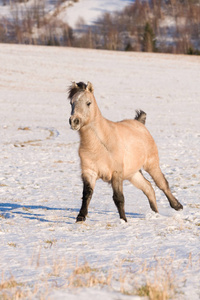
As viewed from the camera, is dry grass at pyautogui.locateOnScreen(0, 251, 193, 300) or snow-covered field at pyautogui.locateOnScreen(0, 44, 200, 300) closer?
dry grass at pyautogui.locateOnScreen(0, 251, 193, 300)

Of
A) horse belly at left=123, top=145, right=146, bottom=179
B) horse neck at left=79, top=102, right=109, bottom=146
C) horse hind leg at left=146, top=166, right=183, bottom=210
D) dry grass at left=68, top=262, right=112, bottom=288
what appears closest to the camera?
dry grass at left=68, top=262, right=112, bottom=288

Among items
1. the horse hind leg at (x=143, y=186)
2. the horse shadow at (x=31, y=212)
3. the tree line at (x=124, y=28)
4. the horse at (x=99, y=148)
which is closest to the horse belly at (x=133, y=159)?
the horse at (x=99, y=148)

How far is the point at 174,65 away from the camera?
48031 mm

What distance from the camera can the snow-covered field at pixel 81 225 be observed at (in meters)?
4.21

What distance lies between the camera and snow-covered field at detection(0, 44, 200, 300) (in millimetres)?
4207

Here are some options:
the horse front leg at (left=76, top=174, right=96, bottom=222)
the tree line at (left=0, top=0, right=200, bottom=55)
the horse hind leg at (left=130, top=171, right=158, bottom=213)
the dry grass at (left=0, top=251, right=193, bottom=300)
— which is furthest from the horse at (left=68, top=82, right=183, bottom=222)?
the tree line at (left=0, top=0, right=200, bottom=55)

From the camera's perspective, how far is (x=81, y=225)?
7.19m

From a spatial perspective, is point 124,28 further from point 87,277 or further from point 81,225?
point 87,277

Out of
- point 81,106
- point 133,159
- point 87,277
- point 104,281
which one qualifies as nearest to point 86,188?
point 133,159

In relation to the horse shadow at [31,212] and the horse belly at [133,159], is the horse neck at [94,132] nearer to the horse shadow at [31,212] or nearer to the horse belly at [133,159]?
the horse belly at [133,159]

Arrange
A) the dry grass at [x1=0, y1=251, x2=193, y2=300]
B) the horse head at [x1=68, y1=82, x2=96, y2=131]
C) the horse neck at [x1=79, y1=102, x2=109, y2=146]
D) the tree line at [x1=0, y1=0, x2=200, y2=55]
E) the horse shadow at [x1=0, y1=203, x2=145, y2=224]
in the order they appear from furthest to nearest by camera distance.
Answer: the tree line at [x1=0, y1=0, x2=200, y2=55]
the horse shadow at [x1=0, y1=203, x2=145, y2=224]
the horse neck at [x1=79, y1=102, x2=109, y2=146]
the horse head at [x1=68, y1=82, x2=96, y2=131]
the dry grass at [x1=0, y1=251, x2=193, y2=300]

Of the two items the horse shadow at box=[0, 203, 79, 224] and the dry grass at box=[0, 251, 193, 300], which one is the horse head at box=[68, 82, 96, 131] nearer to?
the horse shadow at box=[0, 203, 79, 224]

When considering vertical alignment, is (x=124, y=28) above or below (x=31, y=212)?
above

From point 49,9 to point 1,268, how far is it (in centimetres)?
16616
